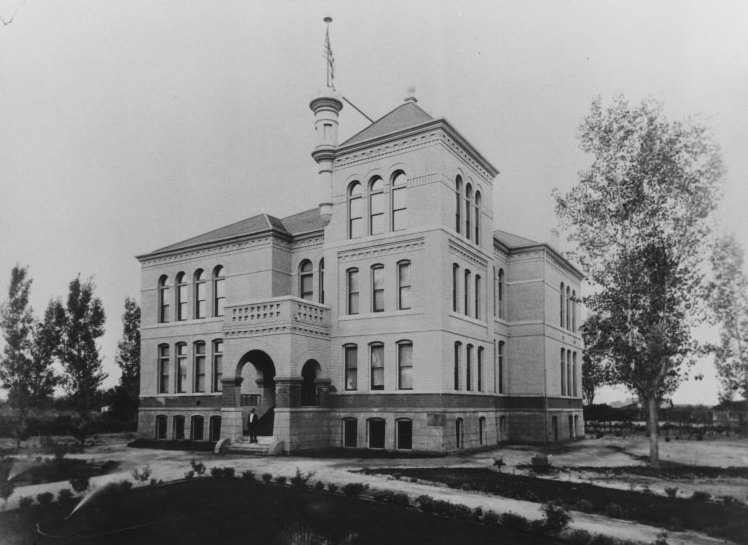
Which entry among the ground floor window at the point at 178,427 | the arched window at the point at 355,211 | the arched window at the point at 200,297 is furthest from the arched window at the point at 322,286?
the ground floor window at the point at 178,427

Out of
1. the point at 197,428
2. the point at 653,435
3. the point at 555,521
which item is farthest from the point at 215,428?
the point at 555,521

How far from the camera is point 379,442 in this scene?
25.2 meters

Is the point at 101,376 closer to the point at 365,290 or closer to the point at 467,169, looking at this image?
the point at 365,290

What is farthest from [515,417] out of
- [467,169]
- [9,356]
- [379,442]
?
[9,356]

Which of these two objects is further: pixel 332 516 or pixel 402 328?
pixel 402 328

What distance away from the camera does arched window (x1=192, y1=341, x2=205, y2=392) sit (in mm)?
31453

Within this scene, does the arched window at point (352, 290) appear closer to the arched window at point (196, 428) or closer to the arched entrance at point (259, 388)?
the arched entrance at point (259, 388)

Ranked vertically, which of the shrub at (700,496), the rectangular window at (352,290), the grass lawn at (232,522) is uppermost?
the rectangular window at (352,290)

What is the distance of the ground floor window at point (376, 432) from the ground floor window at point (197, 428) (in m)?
9.86

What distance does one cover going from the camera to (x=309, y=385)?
27.1 metres

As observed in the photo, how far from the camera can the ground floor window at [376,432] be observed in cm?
2526

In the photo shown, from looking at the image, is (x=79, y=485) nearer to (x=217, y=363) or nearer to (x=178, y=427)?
(x=217, y=363)

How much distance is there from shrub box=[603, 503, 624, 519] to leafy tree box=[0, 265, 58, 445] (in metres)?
12.2

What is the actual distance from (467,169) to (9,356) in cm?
1953
